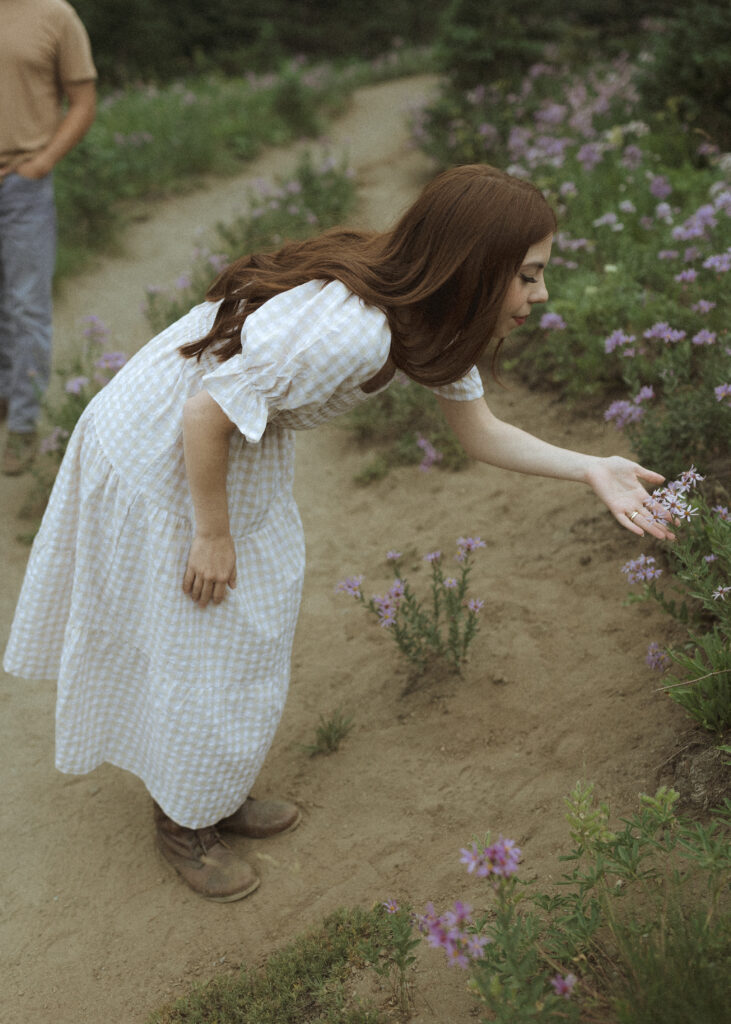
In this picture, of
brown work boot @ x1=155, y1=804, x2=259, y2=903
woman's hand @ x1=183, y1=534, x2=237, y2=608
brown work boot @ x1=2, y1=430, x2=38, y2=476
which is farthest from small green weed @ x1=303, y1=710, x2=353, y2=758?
brown work boot @ x1=2, y1=430, x2=38, y2=476

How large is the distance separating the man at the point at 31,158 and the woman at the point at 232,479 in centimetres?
215

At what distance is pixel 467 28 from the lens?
7.12 metres

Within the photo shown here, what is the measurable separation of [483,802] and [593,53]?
8.05m

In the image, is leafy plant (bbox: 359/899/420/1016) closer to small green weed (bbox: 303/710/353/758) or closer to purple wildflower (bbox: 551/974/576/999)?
purple wildflower (bbox: 551/974/576/999)

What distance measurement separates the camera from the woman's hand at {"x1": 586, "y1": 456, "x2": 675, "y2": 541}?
201 centimetres

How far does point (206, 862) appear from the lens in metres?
2.54

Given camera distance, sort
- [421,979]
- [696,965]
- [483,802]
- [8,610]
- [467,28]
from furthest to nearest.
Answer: [467,28] → [8,610] → [483,802] → [421,979] → [696,965]

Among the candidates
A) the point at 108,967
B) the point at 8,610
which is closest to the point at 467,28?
the point at 8,610

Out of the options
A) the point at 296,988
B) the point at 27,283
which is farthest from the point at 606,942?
the point at 27,283

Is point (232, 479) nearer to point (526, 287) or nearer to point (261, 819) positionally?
point (526, 287)

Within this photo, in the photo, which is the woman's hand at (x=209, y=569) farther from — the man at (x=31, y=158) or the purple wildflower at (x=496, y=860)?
the man at (x=31, y=158)

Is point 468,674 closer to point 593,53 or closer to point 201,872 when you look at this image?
point 201,872

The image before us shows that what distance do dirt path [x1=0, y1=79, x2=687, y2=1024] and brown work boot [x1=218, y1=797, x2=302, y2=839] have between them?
0.14ft

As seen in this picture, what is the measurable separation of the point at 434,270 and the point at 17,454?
9.77ft
